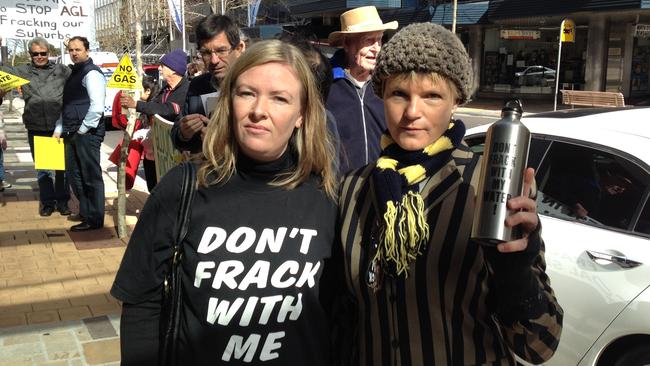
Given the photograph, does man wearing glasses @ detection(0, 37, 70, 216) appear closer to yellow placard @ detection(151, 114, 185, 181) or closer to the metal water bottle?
yellow placard @ detection(151, 114, 185, 181)

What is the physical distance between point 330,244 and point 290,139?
36 cm

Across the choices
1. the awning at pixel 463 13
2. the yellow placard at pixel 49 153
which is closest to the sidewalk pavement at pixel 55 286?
the yellow placard at pixel 49 153

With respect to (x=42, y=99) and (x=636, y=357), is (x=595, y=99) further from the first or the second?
(x=636, y=357)

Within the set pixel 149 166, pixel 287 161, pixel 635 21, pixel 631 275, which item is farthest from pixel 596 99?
pixel 287 161

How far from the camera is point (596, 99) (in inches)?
663

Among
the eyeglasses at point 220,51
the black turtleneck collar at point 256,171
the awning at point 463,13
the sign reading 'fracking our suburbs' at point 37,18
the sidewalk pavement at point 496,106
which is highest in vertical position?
the awning at point 463,13

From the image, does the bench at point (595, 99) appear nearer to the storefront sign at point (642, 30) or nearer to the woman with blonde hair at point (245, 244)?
the storefront sign at point (642, 30)

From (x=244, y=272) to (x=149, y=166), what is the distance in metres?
5.29

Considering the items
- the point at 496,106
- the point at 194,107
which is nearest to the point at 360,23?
the point at 194,107

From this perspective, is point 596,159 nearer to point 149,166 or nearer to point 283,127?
point 283,127

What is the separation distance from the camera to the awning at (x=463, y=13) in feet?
83.3

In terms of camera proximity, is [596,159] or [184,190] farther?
[596,159]

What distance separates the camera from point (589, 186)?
3.58 m

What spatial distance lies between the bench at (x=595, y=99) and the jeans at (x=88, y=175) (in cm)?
1340
